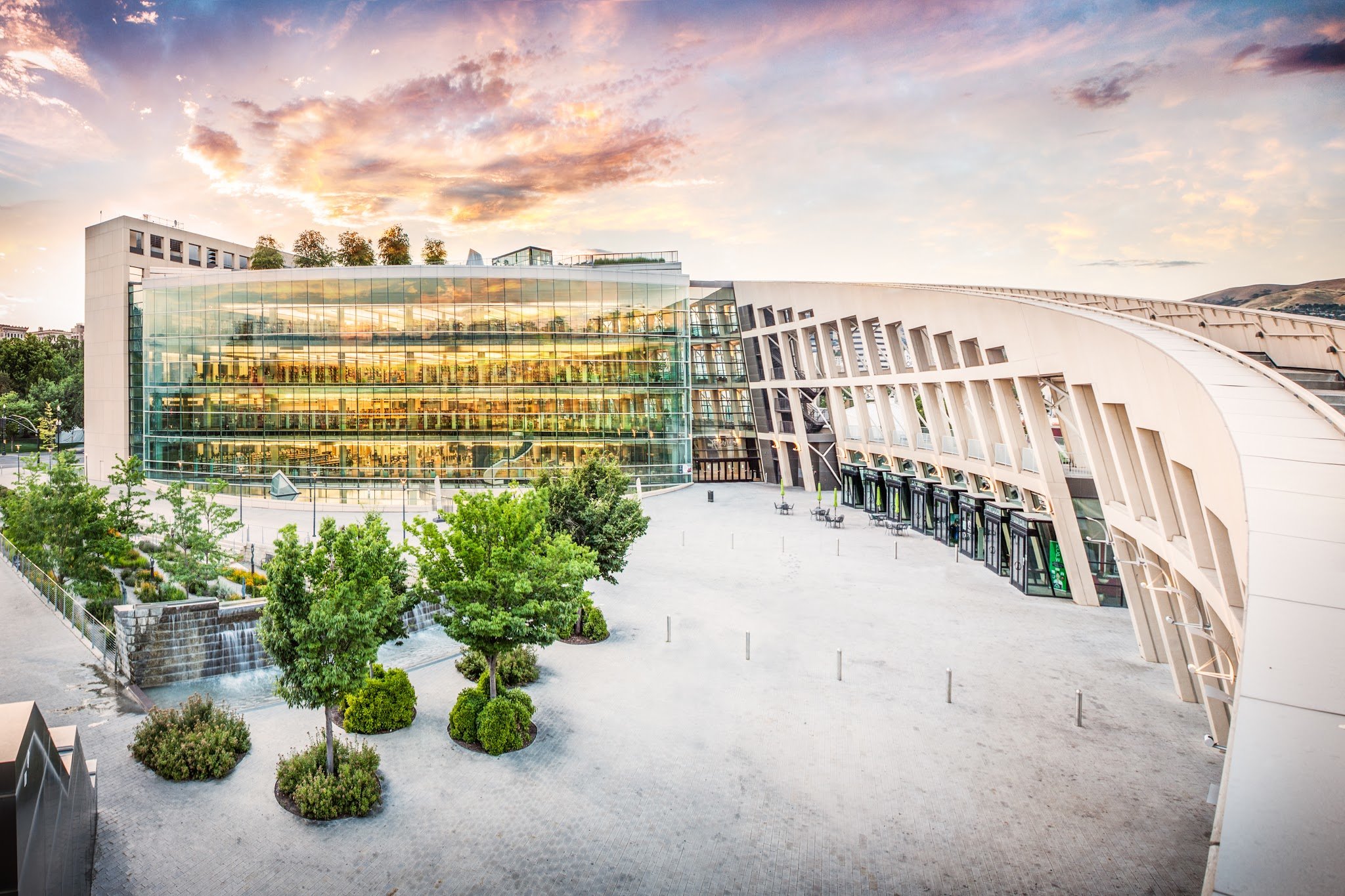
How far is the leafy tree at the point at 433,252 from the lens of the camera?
60.3 metres

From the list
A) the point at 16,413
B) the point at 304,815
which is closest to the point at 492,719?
the point at 304,815

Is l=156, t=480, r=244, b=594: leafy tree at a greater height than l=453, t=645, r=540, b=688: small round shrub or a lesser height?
greater

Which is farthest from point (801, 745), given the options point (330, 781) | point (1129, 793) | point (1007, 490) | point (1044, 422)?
point (1007, 490)

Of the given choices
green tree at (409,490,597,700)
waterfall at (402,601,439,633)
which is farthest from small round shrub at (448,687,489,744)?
waterfall at (402,601,439,633)

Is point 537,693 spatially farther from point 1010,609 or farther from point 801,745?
point 1010,609

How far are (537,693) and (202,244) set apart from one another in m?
69.1

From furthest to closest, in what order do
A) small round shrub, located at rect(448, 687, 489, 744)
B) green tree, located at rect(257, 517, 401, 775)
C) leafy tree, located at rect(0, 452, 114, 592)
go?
1. leafy tree, located at rect(0, 452, 114, 592)
2. small round shrub, located at rect(448, 687, 489, 744)
3. green tree, located at rect(257, 517, 401, 775)

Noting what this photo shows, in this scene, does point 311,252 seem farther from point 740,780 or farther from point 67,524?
point 740,780

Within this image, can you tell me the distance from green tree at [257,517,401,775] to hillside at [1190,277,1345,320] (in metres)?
21.8

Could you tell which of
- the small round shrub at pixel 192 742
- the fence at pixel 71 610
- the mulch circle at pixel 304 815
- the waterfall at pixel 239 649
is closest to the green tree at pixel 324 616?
the mulch circle at pixel 304 815

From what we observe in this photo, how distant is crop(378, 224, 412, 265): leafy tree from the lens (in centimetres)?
6303

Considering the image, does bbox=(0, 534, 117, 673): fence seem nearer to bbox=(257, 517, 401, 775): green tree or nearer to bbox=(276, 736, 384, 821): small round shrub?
bbox=(276, 736, 384, 821): small round shrub

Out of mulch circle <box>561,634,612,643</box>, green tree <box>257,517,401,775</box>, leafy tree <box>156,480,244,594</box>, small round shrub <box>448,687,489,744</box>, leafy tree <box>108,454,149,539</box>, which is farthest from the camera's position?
leafy tree <box>108,454,149,539</box>

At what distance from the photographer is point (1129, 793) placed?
11555 millimetres
